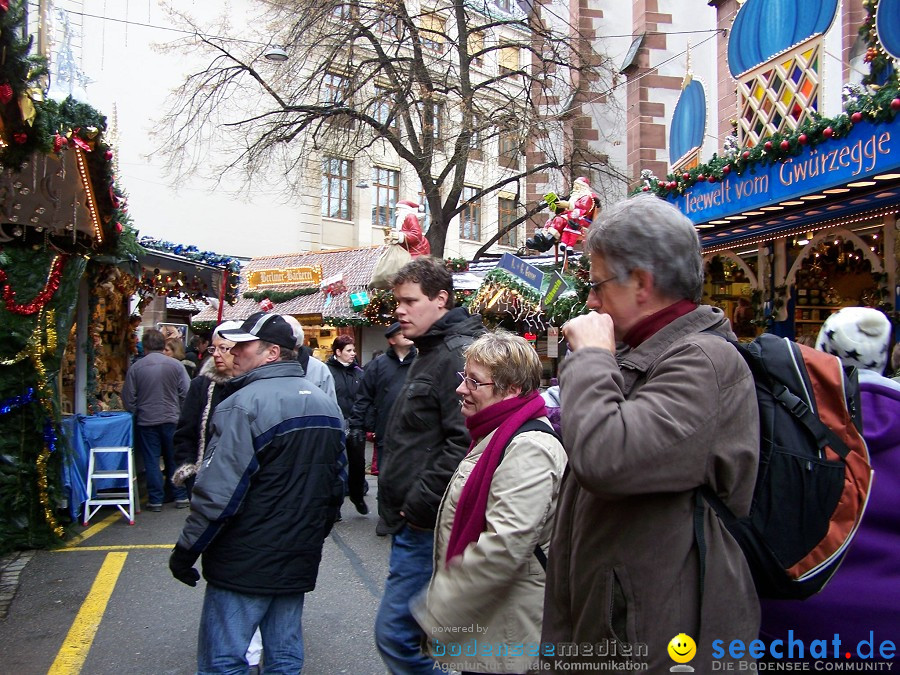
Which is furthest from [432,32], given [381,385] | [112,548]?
[112,548]

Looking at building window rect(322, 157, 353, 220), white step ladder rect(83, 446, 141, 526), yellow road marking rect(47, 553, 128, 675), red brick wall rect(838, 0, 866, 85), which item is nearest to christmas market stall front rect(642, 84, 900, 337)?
red brick wall rect(838, 0, 866, 85)

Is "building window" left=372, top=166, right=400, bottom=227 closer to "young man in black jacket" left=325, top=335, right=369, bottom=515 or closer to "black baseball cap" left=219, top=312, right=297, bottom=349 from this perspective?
"young man in black jacket" left=325, top=335, right=369, bottom=515

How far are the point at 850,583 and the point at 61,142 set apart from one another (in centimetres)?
571

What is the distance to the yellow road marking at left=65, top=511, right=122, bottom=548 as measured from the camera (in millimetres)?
6604

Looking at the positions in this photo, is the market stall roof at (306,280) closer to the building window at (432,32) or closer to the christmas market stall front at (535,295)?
the building window at (432,32)

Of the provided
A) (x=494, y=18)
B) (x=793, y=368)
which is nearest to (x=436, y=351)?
(x=793, y=368)

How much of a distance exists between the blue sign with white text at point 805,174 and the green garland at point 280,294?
14949 millimetres

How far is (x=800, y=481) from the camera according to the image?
5.25ft

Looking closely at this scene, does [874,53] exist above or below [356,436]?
above

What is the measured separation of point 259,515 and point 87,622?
2689 millimetres

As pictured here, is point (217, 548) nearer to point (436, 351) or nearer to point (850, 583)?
point (436, 351)

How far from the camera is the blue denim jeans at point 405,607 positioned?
2.93m

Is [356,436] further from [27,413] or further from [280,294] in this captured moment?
[280,294]

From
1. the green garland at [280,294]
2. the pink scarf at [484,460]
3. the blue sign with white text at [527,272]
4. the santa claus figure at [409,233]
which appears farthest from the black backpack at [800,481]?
the green garland at [280,294]
